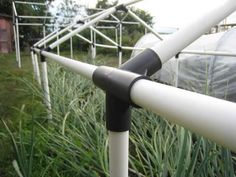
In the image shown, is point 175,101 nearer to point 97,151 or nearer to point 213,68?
point 97,151

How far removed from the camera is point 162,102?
0.31 m

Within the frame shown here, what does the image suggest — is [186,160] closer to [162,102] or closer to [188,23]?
[188,23]

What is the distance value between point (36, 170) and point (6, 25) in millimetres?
12757

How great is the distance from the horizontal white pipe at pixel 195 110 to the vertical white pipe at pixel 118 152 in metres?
0.14

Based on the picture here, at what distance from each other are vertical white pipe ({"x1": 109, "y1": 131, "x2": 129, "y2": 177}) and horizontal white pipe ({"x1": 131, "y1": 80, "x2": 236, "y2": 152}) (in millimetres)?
142

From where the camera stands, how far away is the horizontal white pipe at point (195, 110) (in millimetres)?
237

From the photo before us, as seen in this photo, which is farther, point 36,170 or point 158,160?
point 36,170

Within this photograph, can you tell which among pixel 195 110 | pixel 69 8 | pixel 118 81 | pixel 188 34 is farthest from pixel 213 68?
pixel 69 8

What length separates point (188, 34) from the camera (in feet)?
1.70

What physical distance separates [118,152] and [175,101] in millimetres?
220

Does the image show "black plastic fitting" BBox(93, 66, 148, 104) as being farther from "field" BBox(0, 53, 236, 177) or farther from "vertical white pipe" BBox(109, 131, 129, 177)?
"field" BBox(0, 53, 236, 177)

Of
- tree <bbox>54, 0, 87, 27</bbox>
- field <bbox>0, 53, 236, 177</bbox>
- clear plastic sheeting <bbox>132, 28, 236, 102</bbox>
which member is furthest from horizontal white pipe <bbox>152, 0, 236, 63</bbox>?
tree <bbox>54, 0, 87, 27</bbox>

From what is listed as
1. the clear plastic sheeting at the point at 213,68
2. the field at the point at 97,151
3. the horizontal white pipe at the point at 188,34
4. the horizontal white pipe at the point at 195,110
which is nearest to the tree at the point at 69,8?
the clear plastic sheeting at the point at 213,68

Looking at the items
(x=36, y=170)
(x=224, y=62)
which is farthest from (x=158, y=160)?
(x=224, y=62)
